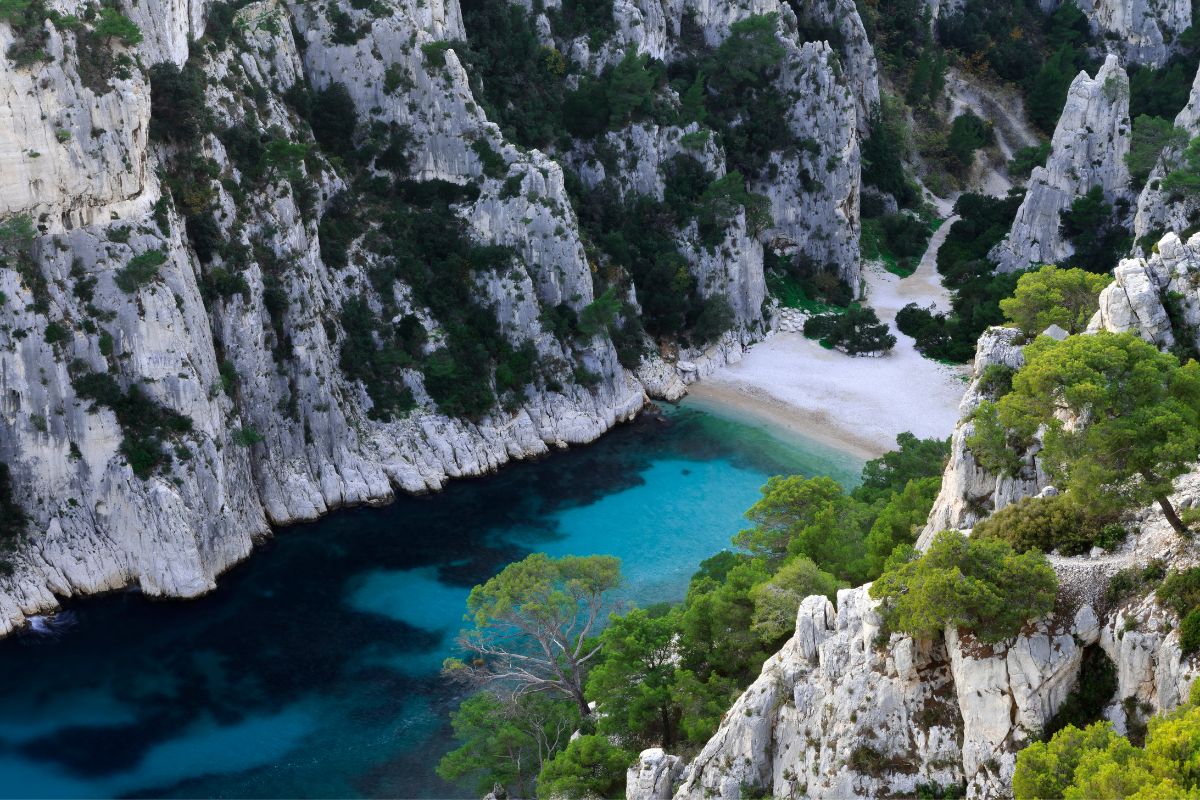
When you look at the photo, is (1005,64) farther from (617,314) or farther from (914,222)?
(617,314)

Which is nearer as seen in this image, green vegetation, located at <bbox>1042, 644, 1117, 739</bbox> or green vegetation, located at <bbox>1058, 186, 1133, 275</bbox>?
green vegetation, located at <bbox>1042, 644, 1117, 739</bbox>

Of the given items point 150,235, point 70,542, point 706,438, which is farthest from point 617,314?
point 70,542

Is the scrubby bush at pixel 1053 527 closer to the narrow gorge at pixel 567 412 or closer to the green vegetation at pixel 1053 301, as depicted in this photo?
the narrow gorge at pixel 567 412

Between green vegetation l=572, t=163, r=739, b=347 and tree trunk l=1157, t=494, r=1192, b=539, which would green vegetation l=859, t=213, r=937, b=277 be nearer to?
green vegetation l=572, t=163, r=739, b=347

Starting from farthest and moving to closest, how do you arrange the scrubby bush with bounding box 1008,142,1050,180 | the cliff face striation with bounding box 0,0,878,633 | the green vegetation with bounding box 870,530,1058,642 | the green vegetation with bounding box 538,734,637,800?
the scrubby bush with bounding box 1008,142,1050,180
the cliff face striation with bounding box 0,0,878,633
the green vegetation with bounding box 538,734,637,800
the green vegetation with bounding box 870,530,1058,642

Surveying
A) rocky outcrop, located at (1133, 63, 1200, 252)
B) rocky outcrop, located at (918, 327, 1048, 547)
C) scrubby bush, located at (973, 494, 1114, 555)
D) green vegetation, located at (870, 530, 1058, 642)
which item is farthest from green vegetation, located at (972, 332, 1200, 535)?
rocky outcrop, located at (1133, 63, 1200, 252)

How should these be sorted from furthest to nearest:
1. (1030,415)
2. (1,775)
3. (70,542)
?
(70,542) < (1,775) < (1030,415)
